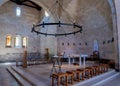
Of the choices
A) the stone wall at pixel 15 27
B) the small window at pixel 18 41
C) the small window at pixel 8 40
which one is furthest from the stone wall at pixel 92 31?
the small window at pixel 8 40

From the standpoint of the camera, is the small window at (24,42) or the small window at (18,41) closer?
the small window at (18,41)

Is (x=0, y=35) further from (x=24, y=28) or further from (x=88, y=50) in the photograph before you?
(x=88, y=50)

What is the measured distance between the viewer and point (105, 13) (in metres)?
10.0

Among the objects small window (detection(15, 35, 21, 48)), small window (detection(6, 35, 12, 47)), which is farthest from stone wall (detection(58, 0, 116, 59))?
small window (detection(6, 35, 12, 47))

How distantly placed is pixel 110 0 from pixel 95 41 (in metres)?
4.18

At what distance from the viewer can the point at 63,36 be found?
12.6m

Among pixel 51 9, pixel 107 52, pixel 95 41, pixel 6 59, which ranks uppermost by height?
pixel 51 9

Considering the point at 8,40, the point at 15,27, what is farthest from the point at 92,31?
the point at 8,40

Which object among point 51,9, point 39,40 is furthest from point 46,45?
point 51,9

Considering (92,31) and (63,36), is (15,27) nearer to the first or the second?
(63,36)

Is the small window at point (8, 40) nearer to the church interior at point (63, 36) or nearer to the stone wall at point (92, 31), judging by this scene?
the church interior at point (63, 36)

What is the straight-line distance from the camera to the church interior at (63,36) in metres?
7.97

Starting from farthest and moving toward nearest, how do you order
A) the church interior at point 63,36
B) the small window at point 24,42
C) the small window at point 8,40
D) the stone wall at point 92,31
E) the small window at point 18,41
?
→ the small window at point 24,42, the small window at point 18,41, the small window at point 8,40, the stone wall at point 92,31, the church interior at point 63,36

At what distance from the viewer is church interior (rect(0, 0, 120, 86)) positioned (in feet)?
26.2
